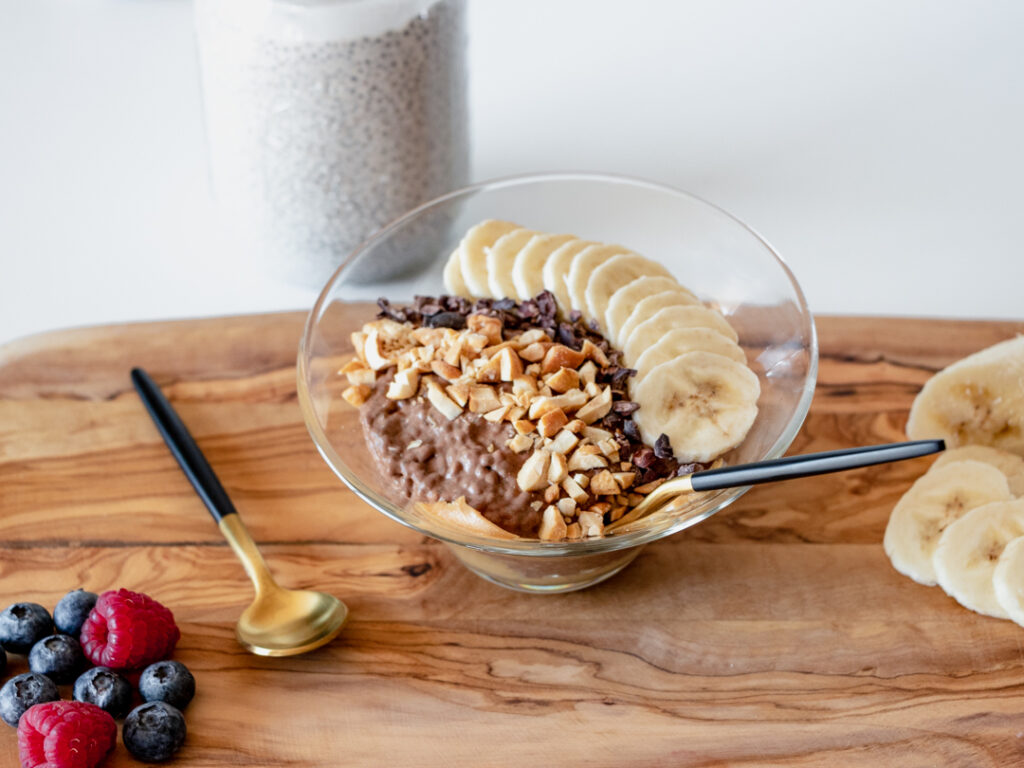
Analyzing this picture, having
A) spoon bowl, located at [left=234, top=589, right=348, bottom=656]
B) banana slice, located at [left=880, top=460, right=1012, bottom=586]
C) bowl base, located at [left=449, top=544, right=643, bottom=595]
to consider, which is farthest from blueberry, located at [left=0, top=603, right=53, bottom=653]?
banana slice, located at [left=880, top=460, right=1012, bottom=586]

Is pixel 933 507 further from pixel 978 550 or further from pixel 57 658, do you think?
pixel 57 658

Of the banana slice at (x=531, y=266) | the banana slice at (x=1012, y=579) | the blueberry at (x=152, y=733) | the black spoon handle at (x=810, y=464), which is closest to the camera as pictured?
the black spoon handle at (x=810, y=464)

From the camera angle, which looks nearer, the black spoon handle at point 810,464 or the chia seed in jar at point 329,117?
the black spoon handle at point 810,464

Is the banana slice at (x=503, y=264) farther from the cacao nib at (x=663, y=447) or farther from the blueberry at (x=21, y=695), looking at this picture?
the blueberry at (x=21, y=695)

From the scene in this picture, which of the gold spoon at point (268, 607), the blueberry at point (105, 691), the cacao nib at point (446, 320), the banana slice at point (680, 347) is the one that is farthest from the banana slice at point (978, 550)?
the blueberry at point (105, 691)

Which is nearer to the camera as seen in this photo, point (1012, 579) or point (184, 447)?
point (1012, 579)

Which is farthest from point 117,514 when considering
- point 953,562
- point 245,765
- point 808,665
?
point 953,562

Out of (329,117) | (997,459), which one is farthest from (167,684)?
(997,459)

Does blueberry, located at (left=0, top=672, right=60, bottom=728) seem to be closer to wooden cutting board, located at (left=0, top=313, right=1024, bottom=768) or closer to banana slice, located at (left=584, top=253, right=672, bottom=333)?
wooden cutting board, located at (left=0, top=313, right=1024, bottom=768)
